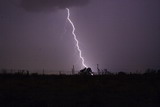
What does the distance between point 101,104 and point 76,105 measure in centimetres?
137

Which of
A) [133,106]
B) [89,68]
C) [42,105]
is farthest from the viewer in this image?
[89,68]

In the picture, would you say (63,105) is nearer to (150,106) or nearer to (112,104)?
(112,104)

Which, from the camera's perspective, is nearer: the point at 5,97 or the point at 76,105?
the point at 76,105

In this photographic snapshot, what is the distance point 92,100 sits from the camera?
16.8 metres

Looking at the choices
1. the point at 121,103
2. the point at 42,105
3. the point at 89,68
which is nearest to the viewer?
the point at 42,105

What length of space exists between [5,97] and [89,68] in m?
37.9

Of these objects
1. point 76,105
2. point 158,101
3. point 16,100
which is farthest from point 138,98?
point 16,100

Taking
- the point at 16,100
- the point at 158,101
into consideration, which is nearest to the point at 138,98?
the point at 158,101

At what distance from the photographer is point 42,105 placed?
581 inches

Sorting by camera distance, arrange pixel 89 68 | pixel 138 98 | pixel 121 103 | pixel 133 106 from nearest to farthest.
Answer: pixel 133 106 → pixel 121 103 → pixel 138 98 → pixel 89 68

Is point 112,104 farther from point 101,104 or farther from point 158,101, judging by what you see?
point 158,101

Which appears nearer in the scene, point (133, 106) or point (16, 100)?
point (133, 106)

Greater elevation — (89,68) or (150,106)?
(89,68)

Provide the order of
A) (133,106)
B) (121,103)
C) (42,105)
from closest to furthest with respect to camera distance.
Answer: (42,105), (133,106), (121,103)
